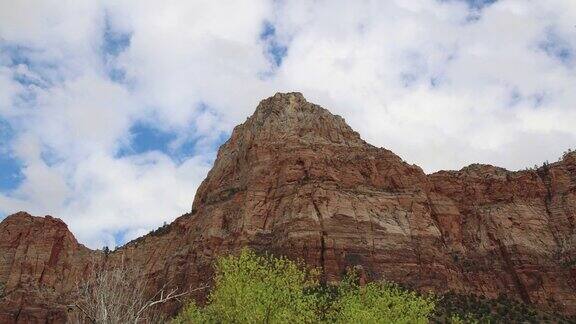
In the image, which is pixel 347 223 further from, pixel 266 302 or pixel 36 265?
pixel 36 265

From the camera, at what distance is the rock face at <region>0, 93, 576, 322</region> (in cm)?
10150

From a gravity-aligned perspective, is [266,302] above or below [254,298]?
below

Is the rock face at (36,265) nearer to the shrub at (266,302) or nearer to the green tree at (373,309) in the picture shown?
the green tree at (373,309)

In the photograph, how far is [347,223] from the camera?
339 ft

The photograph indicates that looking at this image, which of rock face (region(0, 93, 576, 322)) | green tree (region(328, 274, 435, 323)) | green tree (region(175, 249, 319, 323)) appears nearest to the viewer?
green tree (region(175, 249, 319, 323))

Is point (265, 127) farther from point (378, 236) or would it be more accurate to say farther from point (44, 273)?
point (44, 273)

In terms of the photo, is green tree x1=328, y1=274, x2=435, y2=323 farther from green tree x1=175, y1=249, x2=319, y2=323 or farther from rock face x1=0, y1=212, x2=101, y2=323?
rock face x1=0, y1=212, x2=101, y2=323

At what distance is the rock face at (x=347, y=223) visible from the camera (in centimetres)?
10150

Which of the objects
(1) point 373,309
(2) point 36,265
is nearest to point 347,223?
(1) point 373,309

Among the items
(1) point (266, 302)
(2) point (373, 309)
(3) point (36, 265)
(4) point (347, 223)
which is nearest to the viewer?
(1) point (266, 302)

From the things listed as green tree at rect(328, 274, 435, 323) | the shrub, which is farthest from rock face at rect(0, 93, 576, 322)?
the shrub

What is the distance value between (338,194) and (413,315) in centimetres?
7354

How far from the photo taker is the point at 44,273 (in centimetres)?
13775

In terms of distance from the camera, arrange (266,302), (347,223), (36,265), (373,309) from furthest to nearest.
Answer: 1. (36,265)
2. (347,223)
3. (373,309)
4. (266,302)
